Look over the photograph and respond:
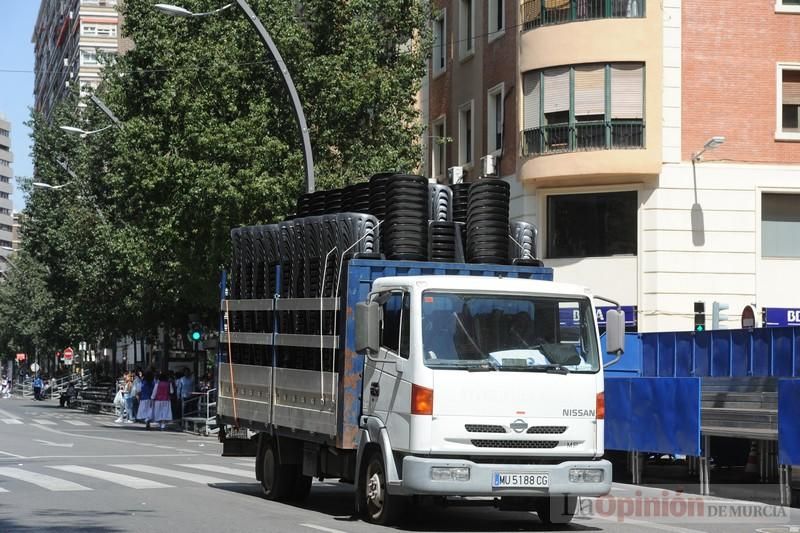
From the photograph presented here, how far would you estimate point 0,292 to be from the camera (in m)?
105

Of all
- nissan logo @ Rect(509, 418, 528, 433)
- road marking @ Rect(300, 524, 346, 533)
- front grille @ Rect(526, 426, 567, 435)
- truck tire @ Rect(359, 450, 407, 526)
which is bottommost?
road marking @ Rect(300, 524, 346, 533)

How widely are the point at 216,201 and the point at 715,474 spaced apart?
14450mm

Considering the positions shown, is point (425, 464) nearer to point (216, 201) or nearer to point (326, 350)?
point (326, 350)

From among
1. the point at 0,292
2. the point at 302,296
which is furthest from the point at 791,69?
the point at 0,292

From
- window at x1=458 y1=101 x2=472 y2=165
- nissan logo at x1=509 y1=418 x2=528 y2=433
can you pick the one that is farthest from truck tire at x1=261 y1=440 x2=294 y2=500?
window at x1=458 y1=101 x2=472 y2=165

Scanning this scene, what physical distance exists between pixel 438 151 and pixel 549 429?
89.9 feet

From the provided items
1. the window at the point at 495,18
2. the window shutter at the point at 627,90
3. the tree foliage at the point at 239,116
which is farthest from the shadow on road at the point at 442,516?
the window at the point at 495,18

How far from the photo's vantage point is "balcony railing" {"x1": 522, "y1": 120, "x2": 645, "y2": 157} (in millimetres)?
30922

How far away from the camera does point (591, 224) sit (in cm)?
3191

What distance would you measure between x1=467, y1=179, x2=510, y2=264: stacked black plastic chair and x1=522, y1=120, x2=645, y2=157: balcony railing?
16.7 meters

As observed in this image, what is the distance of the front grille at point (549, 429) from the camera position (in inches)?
499

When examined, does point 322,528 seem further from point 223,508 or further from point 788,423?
point 788,423

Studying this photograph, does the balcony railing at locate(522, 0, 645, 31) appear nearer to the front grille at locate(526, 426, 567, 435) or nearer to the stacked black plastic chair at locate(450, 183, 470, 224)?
the stacked black plastic chair at locate(450, 183, 470, 224)

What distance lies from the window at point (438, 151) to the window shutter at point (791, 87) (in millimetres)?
10009
